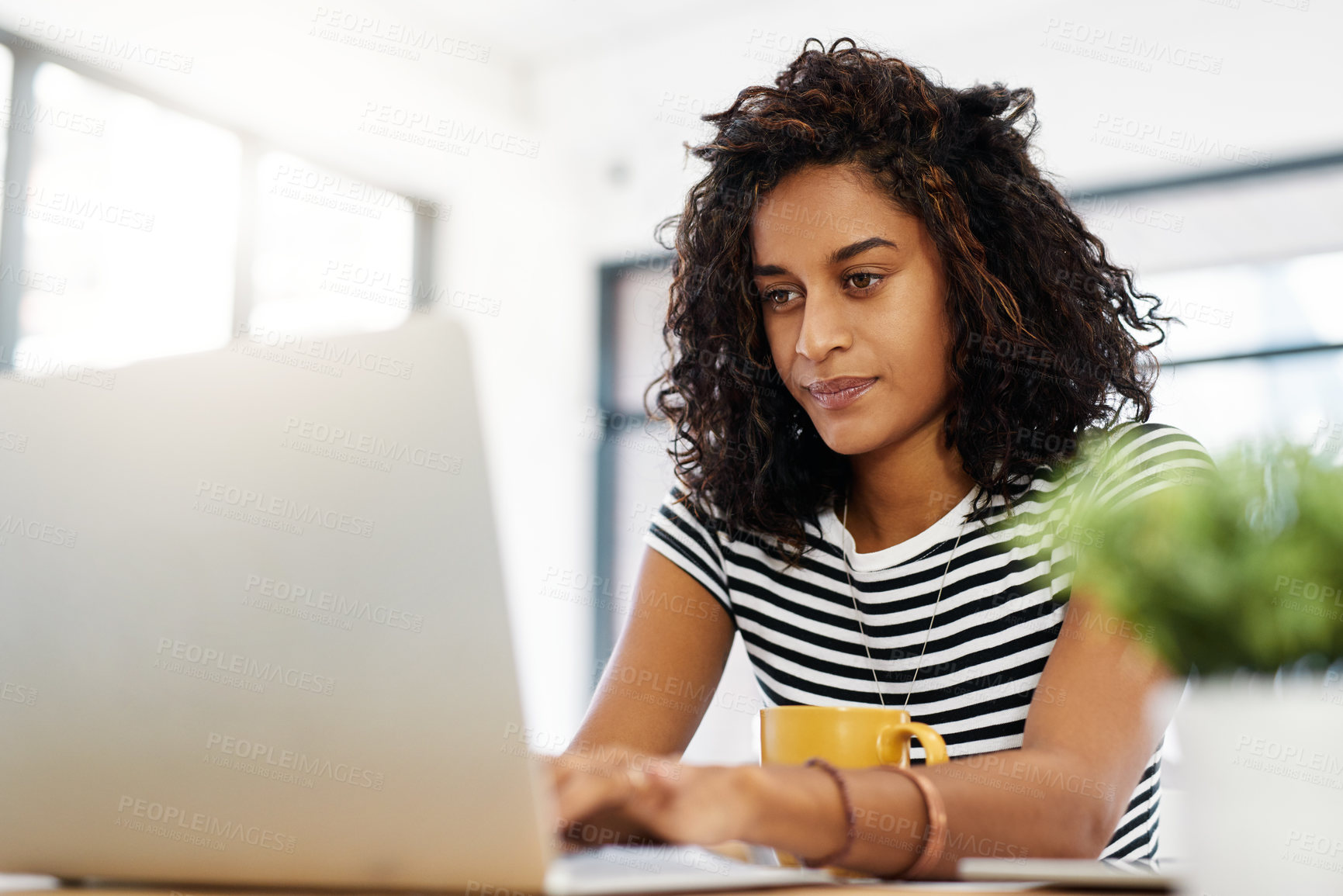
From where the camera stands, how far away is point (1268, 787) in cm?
39

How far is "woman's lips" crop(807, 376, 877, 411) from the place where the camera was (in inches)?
48.2

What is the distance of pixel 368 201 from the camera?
13.5 feet

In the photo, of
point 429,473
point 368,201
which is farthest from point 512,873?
point 368,201

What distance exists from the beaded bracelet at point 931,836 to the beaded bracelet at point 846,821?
0.18 feet

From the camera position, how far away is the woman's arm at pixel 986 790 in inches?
21.5

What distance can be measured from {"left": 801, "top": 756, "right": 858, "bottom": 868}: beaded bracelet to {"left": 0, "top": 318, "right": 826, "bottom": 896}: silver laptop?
4 cm
